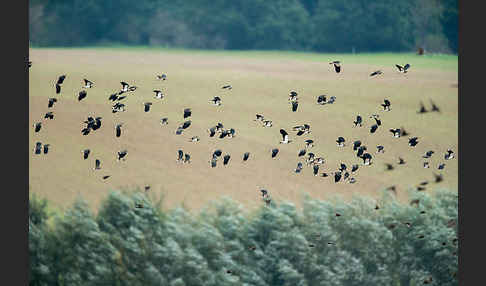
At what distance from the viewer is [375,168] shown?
11875 mm

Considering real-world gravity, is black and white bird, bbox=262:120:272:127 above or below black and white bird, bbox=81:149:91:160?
above

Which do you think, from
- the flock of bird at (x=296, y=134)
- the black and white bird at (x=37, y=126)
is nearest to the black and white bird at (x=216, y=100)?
the flock of bird at (x=296, y=134)

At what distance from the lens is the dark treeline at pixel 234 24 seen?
39.6 ft

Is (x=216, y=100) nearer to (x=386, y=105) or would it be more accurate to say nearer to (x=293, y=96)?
(x=293, y=96)

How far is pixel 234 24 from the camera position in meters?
12.3

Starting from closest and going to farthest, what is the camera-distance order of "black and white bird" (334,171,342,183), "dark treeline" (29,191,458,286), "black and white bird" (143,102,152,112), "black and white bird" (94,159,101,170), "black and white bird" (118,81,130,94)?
"dark treeline" (29,191,458,286)
"black and white bird" (334,171,342,183)
"black and white bird" (94,159,101,170)
"black and white bird" (143,102,152,112)
"black and white bird" (118,81,130,94)

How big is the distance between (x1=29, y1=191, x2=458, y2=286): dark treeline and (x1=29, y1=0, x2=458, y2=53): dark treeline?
1935mm

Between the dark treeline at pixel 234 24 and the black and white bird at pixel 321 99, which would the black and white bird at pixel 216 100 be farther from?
the black and white bird at pixel 321 99

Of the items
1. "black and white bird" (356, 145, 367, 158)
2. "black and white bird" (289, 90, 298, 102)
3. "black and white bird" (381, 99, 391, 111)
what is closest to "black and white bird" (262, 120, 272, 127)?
"black and white bird" (289, 90, 298, 102)

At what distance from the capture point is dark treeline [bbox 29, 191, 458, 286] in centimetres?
1134

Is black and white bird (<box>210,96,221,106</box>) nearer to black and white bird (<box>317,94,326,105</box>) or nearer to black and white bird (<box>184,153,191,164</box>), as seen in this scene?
black and white bird (<box>184,153,191,164</box>)

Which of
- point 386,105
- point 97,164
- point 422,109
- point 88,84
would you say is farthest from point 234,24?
point 422,109

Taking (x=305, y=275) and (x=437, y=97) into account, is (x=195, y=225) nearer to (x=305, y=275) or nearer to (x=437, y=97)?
(x=305, y=275)

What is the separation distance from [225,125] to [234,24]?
1276 mm
